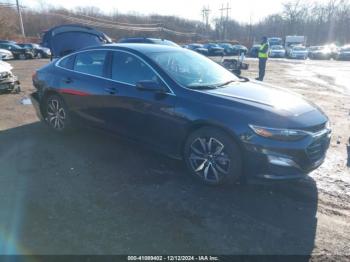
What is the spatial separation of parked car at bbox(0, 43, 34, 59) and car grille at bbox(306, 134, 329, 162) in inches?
1103

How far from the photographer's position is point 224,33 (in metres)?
73.8

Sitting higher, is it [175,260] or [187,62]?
[187,62]

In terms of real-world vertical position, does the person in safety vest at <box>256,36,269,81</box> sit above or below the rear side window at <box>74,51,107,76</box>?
below

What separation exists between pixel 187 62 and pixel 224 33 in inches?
2899

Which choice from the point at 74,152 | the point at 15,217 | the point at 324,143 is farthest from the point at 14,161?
the point at 324,143

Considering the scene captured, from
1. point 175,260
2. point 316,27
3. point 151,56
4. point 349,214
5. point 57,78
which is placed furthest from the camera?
point 316,27

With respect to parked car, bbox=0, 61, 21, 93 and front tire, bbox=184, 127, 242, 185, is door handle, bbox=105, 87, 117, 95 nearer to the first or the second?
front tire, bbox=184, 127, 242, 185

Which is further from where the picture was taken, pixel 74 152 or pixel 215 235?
pixel 74 152

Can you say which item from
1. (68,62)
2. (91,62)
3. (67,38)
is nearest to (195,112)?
(91,62)

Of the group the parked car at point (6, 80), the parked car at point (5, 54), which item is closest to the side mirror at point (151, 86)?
the parked car at point (6, 80)

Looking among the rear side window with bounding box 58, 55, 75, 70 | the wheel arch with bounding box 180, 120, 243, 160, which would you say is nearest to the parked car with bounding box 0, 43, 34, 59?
the rear side window with bounding box 58, 55, 75, 70

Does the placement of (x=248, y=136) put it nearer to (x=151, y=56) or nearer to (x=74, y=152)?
(x=151, y=56)

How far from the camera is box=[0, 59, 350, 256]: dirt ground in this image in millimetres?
2760

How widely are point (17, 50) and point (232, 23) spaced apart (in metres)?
73.1
